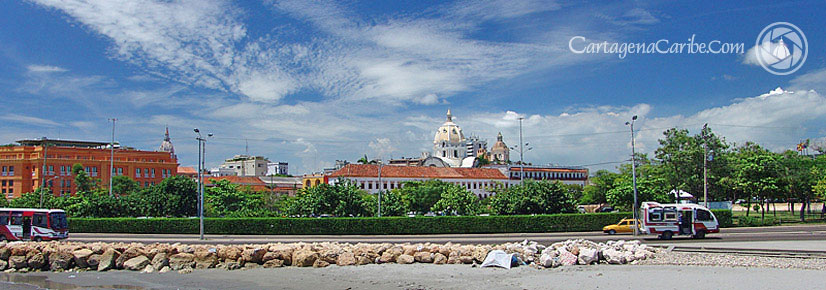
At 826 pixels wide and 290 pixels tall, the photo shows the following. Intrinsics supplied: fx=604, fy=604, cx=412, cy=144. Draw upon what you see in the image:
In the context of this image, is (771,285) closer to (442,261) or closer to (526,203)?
(442,261)

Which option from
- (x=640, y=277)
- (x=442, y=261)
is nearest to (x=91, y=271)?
(x=442, y=261)

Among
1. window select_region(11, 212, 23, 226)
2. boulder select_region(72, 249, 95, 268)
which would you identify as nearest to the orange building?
window select_region(11, 212, 23, 226)

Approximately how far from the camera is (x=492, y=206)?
173 ft

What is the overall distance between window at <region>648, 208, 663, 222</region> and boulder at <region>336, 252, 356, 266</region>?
19393 millimetres

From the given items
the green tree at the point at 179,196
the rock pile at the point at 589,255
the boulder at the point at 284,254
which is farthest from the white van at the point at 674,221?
the green tree at the point at 179,196

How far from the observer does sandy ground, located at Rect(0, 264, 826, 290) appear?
19.6 m

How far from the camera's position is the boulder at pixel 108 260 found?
92.3 ft

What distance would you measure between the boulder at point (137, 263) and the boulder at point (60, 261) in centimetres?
300

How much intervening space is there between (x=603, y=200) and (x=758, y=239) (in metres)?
50.9

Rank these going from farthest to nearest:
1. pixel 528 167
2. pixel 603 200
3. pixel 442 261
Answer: pixel 528 167 → pixel 603 200 → pixel 442 261

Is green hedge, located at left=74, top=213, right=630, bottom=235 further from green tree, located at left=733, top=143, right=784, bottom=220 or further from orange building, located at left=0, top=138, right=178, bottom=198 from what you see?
orange building, located at left=0, top=138, right=178, bottom=198

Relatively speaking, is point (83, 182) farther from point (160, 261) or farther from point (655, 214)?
point (655, 214)

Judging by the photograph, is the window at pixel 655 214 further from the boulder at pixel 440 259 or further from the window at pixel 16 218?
the window at pixel 16 218

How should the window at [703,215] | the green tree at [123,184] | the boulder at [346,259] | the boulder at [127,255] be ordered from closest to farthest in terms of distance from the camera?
the boulder at [346,259]
the boulder at [127,255]
the window at [703,215]
the green tree at [123,184]
